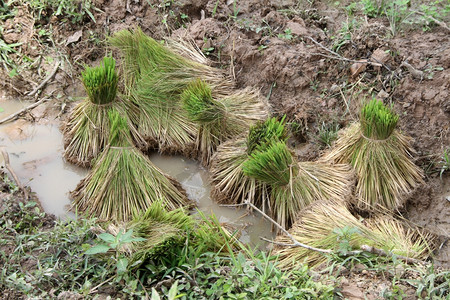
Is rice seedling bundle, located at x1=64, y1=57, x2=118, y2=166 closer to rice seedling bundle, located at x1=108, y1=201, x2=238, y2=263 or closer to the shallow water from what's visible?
the shallow water

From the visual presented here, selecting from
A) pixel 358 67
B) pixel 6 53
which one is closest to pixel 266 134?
pixel 358 67

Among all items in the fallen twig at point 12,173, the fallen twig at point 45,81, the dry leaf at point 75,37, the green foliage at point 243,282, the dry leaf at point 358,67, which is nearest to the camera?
the green foliage at point 243,282

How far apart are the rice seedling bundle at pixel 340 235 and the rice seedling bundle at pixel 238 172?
386mm

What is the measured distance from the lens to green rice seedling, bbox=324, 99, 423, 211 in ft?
10.3

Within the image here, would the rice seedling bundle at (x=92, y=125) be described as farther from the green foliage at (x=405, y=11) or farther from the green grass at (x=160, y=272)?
the green foliage at (x=405, y=11)

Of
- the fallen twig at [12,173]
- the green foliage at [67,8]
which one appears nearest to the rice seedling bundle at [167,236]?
the fallen twig at [12,173]

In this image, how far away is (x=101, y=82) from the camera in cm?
358

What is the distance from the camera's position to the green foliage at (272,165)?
299cm

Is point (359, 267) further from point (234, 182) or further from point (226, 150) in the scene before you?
point (226, 150)

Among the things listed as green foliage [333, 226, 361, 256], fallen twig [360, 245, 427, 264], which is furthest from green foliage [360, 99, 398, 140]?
fallen twig [360, 245, 427, 264]

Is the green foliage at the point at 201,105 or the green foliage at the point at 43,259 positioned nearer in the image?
the green foliage at the point at 43,259

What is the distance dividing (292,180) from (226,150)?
558 millimetres

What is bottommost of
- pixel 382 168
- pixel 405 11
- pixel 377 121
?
pixel 382 168

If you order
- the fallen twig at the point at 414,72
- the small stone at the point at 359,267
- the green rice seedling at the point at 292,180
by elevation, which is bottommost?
the small stone at the point at 359,267
